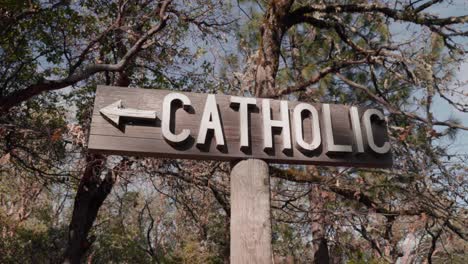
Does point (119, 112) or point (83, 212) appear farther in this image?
point (83, 212)

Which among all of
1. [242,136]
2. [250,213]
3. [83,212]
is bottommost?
[250,213]

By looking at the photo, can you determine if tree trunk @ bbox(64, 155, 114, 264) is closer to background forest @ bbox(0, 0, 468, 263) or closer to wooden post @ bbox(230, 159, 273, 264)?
background forest @ bbox(0, 0, 468, 263)

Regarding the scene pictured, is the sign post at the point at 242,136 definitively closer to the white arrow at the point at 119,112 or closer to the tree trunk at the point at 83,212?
the white arrow at the point at 119,112

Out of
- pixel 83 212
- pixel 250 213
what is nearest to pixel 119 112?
pixel 250 213

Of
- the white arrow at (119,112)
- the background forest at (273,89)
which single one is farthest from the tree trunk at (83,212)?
the white arrow at (119,112)

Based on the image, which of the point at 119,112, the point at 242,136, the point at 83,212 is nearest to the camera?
the point at 119,112

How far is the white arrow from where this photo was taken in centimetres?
171

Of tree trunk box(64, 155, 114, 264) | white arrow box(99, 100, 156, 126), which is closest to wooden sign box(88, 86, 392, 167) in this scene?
white arrow box(99, 100, 156, 126)

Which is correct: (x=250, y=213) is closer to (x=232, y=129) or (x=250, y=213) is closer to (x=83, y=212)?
(x=232, y=129)

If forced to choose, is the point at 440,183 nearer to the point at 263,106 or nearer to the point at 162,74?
the point at 263,106

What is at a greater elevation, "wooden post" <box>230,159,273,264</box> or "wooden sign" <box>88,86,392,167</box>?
"wooden sign" <box>88,86,392,167</box>

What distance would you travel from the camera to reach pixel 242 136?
1833 millimetres

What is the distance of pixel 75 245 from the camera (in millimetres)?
6762

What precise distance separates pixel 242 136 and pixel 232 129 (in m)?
0.06
